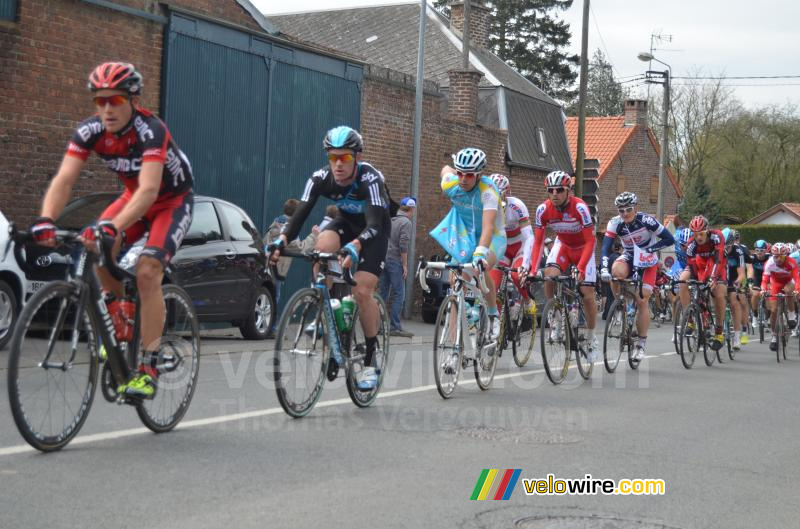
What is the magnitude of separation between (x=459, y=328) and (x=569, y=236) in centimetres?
289

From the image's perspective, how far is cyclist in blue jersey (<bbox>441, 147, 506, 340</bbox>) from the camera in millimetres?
9742

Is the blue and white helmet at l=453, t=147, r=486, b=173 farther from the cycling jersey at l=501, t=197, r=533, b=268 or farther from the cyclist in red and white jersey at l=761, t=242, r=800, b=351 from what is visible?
the cyclist in red and white jersey at l=761, t=242, r=800, b=351

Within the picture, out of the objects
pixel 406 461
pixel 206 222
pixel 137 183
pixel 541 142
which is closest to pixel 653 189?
pixel 541 142

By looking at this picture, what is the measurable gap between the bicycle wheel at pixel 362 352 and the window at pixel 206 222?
6.02m

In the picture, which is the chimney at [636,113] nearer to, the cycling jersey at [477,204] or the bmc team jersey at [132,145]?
the cycling jersey at [477,204]

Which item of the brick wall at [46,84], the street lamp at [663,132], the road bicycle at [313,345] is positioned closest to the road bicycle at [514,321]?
the road bicycle at [313,345]

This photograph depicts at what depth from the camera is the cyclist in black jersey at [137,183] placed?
6164mm

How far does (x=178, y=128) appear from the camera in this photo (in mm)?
18391

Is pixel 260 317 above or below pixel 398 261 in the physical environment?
below

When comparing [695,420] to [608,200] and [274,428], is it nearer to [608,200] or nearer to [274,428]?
[274,428]

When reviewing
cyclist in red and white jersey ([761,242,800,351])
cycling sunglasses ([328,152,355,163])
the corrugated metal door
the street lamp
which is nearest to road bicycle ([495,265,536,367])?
cycling sunglasses ([328,152,355,163])

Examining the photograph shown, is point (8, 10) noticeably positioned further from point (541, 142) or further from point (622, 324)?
point (541, 142)

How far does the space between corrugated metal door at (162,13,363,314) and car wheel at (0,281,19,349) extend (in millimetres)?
7058

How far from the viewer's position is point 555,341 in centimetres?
1111
